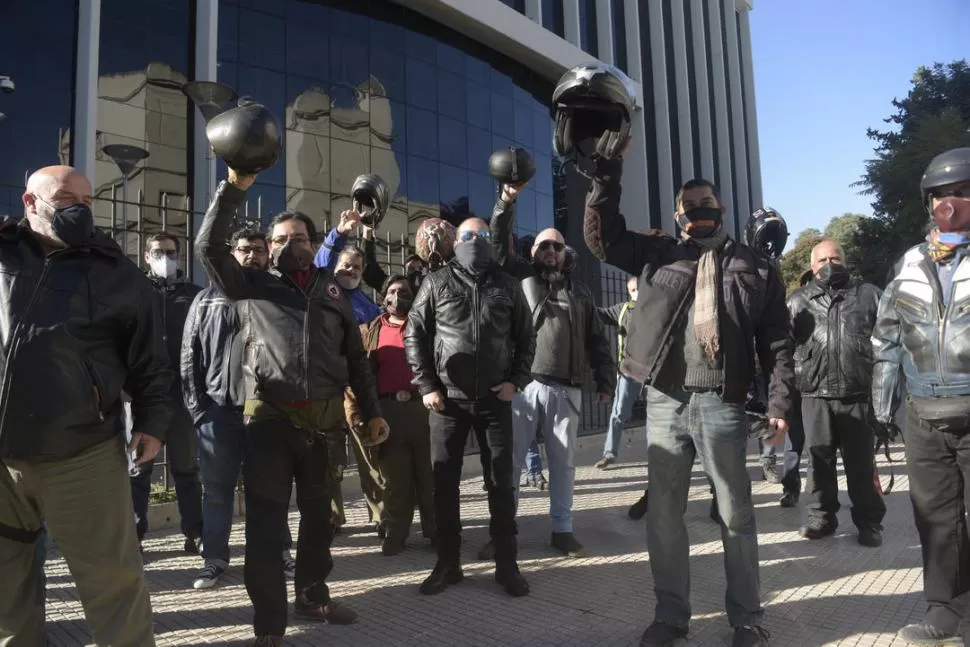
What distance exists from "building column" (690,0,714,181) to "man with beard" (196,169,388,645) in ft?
102

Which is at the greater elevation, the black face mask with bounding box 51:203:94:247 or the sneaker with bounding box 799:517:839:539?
the black face mask with bounding box 51:203:94:247

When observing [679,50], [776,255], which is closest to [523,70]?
[679,50]

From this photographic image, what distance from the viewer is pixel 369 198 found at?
4.43m

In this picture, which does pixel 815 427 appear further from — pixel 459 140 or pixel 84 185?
pixel 459 140

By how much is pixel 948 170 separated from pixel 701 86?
1258 inches

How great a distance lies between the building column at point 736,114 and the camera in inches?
1435

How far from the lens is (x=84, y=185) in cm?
284

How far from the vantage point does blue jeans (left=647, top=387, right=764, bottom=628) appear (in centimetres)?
324

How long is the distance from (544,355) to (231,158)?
296 centimetres

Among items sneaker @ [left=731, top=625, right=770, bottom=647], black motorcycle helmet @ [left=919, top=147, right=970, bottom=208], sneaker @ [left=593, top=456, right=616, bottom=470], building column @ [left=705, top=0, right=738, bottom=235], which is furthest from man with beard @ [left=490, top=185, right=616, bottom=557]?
building column @ [left=705, top=0, right=738, bottom=235]

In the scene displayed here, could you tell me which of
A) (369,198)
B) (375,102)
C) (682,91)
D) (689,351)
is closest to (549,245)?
(369,198)

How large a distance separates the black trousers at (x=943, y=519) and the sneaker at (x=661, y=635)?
1176 millimetres

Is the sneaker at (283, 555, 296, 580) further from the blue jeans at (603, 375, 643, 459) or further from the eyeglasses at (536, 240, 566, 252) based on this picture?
the blue jeans at (603, 375, 643, 459)

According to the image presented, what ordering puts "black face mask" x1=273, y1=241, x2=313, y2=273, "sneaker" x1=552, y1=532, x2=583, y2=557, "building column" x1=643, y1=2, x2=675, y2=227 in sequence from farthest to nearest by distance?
1. "building column" x1=643, y1=2, x2=675, y2=227
2. "sneaker" x1=552, y1=532, x2=583, y2=557
3. "black face mask" x1=273, y1=241, x2=313, y2=273
